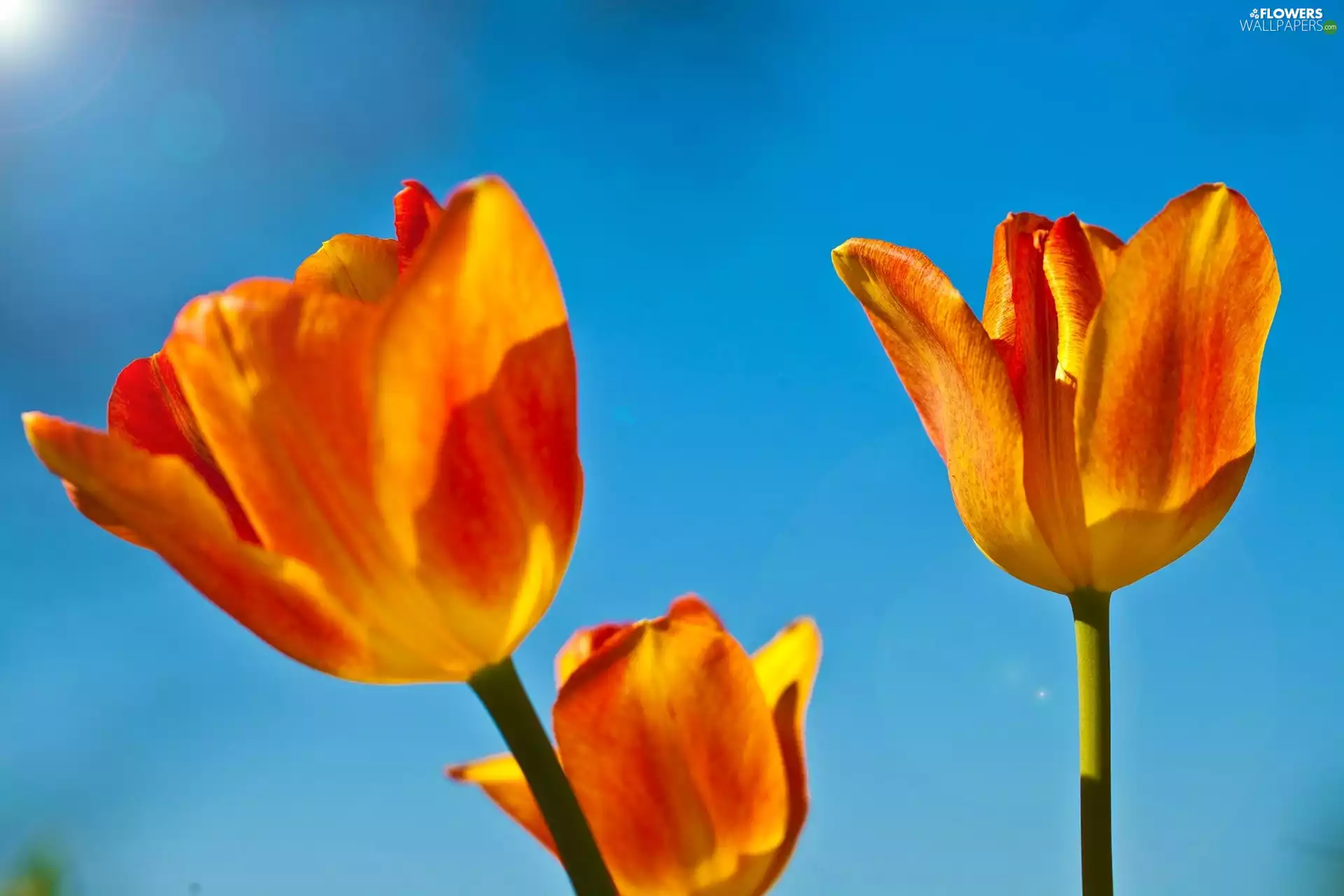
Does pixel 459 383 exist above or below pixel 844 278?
below

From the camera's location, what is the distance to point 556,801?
41 cm

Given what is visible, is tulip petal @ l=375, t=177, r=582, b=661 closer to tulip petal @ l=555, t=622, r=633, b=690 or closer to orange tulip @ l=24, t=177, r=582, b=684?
orange tulip @ l=24, t=177, r=582, b=684

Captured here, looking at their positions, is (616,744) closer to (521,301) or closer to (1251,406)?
(521,301)

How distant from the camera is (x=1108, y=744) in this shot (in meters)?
0.55

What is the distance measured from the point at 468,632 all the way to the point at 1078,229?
433mm

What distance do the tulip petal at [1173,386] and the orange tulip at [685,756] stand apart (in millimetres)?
197

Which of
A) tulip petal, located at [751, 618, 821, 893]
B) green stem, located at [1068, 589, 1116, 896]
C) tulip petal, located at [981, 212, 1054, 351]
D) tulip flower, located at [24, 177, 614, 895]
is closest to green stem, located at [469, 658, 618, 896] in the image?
tulip flower, located at [24, 177, 614, 895]

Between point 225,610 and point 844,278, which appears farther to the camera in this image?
point 844,278

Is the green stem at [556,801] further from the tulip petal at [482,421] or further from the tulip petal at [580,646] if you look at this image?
the tulip petal at [580,646]

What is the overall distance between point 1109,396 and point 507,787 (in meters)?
0.38

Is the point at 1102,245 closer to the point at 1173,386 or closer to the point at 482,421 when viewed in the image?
the point at 1173,386

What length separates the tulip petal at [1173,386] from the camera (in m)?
0.61

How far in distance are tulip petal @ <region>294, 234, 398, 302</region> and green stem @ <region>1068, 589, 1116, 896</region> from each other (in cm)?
38

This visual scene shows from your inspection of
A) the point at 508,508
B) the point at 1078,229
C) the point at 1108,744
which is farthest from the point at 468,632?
the point at 1078,229
